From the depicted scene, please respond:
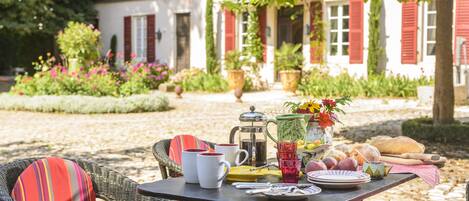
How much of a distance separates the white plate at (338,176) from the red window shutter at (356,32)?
13.4 meters

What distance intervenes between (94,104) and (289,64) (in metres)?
5.33

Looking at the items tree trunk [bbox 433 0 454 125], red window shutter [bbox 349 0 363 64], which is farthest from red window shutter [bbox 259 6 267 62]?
tree trunk [bbox 433 0 454 125]

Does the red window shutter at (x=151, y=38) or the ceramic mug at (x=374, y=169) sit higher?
the red window shutter at (x=151, y=38)

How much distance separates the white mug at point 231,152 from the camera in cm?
294

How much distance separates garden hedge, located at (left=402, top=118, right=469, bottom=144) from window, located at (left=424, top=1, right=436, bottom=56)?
6.68 meters

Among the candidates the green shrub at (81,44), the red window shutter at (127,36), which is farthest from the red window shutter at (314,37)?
the red window shutter at (127,36)

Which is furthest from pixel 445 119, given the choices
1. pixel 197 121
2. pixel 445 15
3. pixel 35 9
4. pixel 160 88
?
pixel 35 9

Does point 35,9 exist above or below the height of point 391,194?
above

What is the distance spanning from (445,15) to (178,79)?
11.3 meters

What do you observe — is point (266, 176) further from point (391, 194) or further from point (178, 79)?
point (178, 79)

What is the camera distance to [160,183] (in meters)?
2.74

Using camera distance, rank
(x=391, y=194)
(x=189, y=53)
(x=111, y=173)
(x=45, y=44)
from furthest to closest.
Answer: (x=45, y=44)
(x=189, y=53)
(x=391, y=194)
(x=111, y=173)

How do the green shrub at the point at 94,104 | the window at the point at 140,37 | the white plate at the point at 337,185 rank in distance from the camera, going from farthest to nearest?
the window at the point at 140,37
the green shrub at the point at 94,104
the white plate at the point at 337,185

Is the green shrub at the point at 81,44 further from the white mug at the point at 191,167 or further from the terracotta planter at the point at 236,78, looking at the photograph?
the white mug at the point at 191,167
